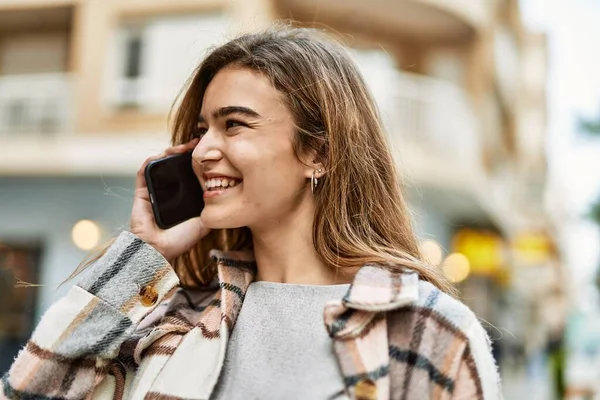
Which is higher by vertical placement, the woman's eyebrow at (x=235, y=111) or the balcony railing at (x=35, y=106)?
the balcony railing at (x=35, y=106)

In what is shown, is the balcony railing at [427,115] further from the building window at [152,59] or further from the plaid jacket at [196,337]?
the plaid jacket at [196,337]

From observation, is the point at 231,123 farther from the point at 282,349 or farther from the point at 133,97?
the point at 133,97

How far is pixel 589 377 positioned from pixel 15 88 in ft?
34.3

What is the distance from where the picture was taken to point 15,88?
13.7m

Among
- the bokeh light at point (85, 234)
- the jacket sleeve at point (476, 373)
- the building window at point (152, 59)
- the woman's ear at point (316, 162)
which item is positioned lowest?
the bokeh light at point (85, 234)

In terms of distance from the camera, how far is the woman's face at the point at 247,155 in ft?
7.34

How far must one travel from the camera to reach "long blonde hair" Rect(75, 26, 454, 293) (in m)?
2.29

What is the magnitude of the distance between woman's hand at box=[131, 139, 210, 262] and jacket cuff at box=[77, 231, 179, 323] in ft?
0.30

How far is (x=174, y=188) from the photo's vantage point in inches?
101

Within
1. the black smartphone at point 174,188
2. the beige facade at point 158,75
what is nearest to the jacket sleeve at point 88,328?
the black smartphone at point 174,188

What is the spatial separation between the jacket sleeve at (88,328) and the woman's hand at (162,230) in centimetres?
12

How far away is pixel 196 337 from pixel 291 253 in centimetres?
38

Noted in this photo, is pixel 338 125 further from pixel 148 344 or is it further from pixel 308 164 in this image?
pixel 148 344

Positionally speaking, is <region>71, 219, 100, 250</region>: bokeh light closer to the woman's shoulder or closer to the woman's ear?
the woman's ear
